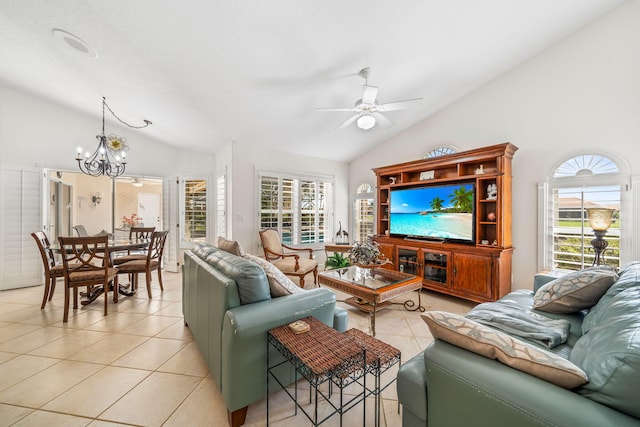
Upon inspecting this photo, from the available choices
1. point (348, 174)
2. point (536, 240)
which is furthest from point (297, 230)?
point (536, 240)

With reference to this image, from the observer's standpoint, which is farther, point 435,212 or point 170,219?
point 170,219

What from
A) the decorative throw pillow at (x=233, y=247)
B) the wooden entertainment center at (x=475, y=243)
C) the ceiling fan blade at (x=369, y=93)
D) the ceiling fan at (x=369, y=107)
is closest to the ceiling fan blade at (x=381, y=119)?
the ceiling fan at (x=369, y=107)

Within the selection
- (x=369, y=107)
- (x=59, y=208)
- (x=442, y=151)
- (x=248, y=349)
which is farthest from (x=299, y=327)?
(x=59, y=208)

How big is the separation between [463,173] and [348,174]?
2.74 metres

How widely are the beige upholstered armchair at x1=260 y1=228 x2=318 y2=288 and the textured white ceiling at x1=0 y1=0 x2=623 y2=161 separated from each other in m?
1.81

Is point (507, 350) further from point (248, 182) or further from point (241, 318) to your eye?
point (248, 182)

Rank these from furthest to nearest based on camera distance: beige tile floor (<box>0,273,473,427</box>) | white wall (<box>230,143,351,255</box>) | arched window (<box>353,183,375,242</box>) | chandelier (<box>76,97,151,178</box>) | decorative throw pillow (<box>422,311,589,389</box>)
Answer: arched window (<box>353,183,375,242</box>)
white wall (<box>230,143,351,255</box>)
chandelier (<box>76,97,151,178</box>)
beige tile floor (<box>0,273,473,427</box>)
decorative throw pillow (<box>422,311,589,389</box>)

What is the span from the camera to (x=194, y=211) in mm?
5375

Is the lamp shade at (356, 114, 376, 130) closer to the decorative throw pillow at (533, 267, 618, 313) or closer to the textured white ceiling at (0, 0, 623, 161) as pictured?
the textured white ceiling at (0, 0, 623, 161)

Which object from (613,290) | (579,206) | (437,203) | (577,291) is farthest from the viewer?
(437,203)

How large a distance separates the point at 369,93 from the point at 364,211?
3346 mm

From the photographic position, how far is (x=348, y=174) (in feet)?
19.8

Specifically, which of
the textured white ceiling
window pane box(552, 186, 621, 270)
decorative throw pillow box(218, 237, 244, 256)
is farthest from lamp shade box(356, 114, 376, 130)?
window pane box(552, 186, 621, 270)

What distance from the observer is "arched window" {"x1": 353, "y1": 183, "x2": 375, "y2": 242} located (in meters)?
5.59
